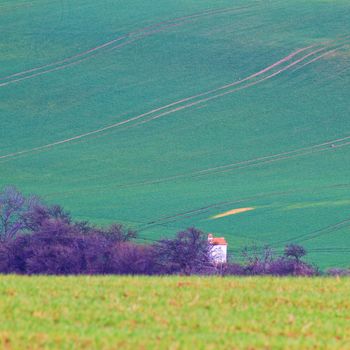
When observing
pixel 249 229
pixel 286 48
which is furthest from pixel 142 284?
pixel 286 48

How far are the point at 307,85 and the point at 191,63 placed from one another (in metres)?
10.2

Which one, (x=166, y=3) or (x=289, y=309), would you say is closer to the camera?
(x=289, y=309)

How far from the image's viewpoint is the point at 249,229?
5372cm

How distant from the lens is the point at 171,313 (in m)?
9.84

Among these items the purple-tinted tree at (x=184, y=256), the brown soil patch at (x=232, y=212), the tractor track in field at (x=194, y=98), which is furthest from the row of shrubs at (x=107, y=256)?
the tractor track in field at (x=194, y=98)

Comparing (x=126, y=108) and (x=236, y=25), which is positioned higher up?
(x=236, y=25)

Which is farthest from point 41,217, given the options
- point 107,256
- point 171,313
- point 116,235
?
point 171,313

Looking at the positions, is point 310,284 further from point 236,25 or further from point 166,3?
point 166,3

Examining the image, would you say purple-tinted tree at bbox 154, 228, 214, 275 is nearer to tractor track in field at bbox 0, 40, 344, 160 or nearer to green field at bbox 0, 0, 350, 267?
green field at bbox 0, 0, 350, 267

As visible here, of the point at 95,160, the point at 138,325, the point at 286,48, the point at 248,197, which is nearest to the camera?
the point at 138,325

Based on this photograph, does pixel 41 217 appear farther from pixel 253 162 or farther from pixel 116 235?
pixel 253 162

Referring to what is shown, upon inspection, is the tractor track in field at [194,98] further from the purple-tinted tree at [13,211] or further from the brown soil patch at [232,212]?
the brown soil patch at [232,212]

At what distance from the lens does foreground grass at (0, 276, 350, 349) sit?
8.52 metres

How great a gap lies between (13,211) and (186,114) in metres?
28.2
